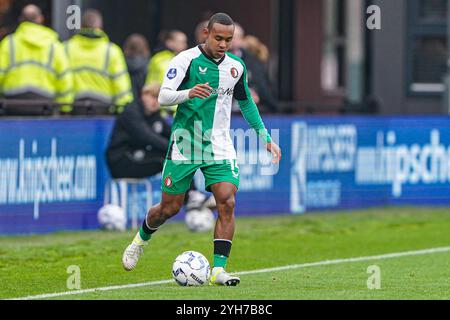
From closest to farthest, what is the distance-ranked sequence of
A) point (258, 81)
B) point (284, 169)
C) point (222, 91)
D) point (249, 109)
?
point (222, 91) → point (249, 109) → point (284, 169) → point (258, 81)

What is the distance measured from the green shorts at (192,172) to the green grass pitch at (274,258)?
783 millimetres

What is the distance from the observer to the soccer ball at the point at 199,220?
1725 cm

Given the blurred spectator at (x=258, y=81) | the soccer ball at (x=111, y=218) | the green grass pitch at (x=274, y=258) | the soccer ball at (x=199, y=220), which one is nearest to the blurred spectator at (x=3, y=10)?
the blurred spectator at (x=258, y=81)

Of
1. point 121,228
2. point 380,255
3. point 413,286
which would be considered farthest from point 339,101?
point 413,286

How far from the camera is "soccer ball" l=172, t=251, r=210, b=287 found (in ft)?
38.0

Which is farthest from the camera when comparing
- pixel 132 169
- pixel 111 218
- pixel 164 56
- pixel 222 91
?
pixel 164 56

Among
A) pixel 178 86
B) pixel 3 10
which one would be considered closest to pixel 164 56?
pixel 3 10

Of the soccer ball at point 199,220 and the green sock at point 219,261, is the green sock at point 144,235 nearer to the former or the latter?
the green sock at point 219,261

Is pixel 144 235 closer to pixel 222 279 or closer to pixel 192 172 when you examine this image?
pixel 192 172

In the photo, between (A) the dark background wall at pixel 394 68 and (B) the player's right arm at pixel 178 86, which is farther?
(A) the dark background wall at pixel 394 68

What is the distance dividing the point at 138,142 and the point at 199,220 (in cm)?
122

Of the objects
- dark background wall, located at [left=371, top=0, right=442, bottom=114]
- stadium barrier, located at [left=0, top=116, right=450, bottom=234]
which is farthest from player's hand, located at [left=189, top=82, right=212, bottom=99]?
dark background wall, located at [left=371, top=0, right=442, bottom=114]

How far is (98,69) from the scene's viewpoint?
18.8m

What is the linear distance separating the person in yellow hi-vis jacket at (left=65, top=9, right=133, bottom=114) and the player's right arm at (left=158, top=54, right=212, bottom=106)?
6.79m
